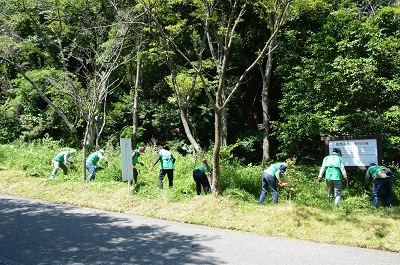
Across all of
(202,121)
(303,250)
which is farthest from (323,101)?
(303,250)

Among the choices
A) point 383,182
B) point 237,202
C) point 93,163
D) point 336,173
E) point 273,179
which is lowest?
point 237,202

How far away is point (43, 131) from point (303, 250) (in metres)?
22.1

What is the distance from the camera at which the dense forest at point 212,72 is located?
1123cm

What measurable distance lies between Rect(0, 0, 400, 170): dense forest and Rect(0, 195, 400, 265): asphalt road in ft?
8.90

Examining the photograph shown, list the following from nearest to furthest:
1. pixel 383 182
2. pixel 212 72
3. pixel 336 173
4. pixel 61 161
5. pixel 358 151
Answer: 1. pixel 383 182
2. pixel 336 173
3. pixel 358 151
4. pixel 61 161
5. pixel 212 72

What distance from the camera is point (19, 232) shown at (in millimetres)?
6730

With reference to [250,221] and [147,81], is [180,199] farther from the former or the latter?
[147,81]

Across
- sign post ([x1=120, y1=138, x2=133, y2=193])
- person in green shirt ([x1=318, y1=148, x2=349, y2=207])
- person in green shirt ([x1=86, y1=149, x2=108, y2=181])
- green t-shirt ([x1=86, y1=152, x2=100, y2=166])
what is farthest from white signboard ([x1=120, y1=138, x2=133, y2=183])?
person in green shirt ([x1=318, y1=148, x2=349, y2=207])

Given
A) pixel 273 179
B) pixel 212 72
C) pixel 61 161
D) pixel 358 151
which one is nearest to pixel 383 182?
pixel 358 151

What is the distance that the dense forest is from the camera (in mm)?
11234

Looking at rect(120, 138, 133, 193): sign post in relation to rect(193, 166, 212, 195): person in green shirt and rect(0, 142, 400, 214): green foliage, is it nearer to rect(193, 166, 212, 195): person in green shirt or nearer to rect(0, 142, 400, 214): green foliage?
rect(0, 142, 400, 214): green foliage

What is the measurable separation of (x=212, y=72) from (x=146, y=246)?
663 inches

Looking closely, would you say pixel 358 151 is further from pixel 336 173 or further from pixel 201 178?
pixel 201 178

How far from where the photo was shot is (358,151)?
10.4 m
